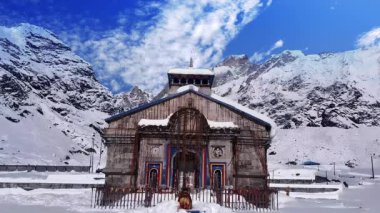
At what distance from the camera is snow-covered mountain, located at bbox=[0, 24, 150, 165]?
92.1 metres

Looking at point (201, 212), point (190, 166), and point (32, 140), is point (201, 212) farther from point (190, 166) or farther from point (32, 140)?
point (32, 140)

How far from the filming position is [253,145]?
3052cm

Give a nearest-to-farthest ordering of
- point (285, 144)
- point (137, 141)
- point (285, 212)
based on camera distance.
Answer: point (285, 212) → point (137, 141) → point (285, 144)

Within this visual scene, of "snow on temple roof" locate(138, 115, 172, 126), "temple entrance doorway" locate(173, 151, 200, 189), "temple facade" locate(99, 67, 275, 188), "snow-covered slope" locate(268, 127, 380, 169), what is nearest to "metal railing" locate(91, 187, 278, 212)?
"temple facade" locate(99, 67, 275, 188)

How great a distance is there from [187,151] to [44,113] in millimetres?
111549

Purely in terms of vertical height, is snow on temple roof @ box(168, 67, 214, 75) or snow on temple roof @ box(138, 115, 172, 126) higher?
snow on temple roof @ box(168, 67, 214, 75)

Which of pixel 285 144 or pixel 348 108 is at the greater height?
pixel 348 108

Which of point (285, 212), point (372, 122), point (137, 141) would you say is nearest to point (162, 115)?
point (137, 141)

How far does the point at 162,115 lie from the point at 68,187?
11.7 m

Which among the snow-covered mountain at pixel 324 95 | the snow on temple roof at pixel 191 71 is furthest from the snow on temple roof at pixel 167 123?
the snow-covered mountain at pixel 324 95

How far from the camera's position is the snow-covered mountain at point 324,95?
452 ft

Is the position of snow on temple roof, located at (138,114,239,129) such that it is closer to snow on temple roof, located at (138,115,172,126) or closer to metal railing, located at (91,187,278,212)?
snow on temple roof, located at (138,115,172,126)

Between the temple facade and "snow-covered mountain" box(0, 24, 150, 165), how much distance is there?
174 ft

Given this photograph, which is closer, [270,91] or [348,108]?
[348,108]
